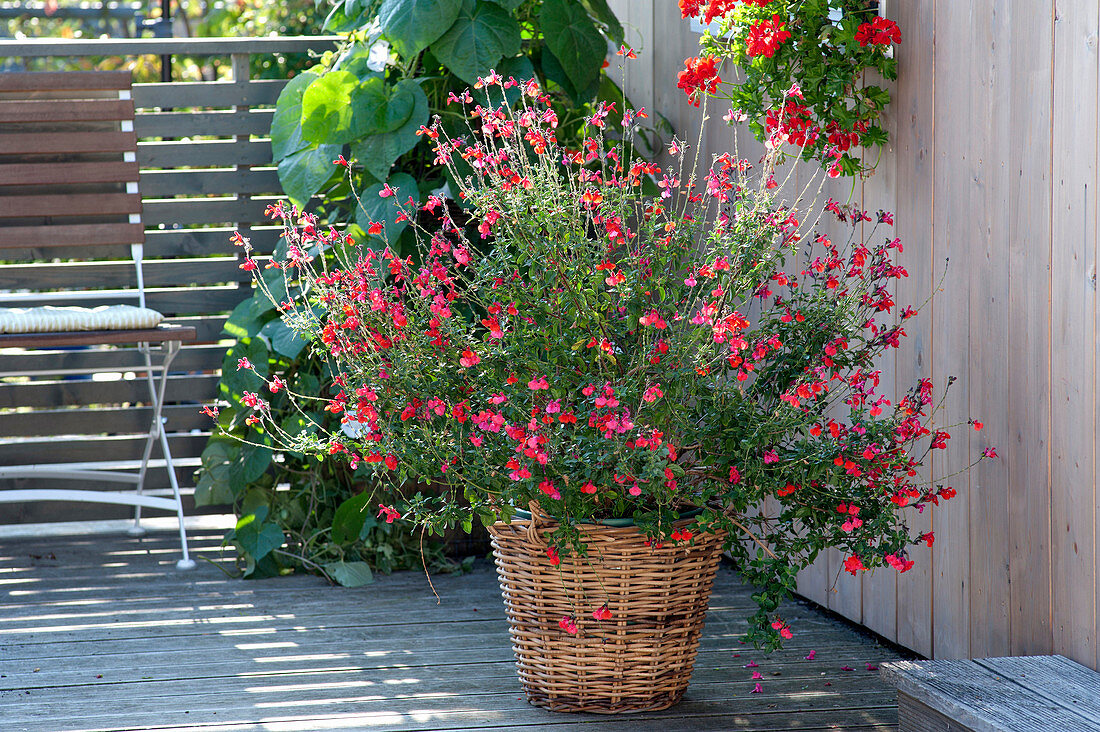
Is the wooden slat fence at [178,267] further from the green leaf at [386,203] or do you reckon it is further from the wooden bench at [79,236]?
the green leaf at [386,203]

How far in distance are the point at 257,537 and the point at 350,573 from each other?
9.9 inches

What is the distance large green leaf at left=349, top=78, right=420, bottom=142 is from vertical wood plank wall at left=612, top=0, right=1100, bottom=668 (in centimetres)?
109

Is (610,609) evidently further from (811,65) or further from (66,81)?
(66,81)

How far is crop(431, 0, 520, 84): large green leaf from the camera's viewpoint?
8.32 feet

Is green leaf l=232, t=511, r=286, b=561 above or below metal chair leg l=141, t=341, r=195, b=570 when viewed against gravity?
below

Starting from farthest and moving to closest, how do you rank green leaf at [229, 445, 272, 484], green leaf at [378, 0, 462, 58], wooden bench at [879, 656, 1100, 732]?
green leaf at [229, 445, 272, 484] < green leaf at [378, 0, 462, 58] < wooden bench at [879, 656, 1100, 732]

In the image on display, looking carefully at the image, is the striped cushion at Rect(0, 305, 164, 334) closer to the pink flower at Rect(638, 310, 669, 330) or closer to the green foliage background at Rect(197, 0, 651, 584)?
the green foliage background at Rect(197, 0, 651, 584)

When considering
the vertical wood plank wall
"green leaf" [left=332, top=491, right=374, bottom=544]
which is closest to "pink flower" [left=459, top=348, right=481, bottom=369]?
the vertical wood plank wall

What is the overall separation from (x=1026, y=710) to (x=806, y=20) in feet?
3.86

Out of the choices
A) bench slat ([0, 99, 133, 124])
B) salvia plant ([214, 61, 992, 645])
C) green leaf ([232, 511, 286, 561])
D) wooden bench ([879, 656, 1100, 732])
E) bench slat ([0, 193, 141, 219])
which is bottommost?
wooden bench ([879, 656, 1100, 732])

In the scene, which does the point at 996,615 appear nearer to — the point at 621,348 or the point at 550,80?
the point at 621,348

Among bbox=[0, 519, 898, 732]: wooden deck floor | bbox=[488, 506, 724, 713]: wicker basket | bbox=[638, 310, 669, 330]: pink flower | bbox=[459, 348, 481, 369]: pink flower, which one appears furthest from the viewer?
bbox=[0, 519, 898, 732]: wooden deck floor

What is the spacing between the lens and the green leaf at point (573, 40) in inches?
106

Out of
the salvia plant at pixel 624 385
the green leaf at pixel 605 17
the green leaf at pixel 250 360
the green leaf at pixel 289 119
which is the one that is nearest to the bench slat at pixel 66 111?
the green leaf at pixel 289 119
